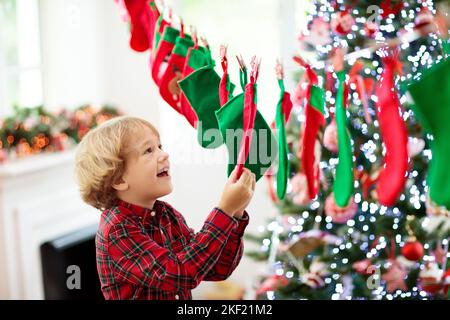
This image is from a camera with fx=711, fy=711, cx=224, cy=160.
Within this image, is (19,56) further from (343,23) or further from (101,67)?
(343,23)

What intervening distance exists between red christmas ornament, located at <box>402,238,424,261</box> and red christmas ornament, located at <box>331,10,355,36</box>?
555mm

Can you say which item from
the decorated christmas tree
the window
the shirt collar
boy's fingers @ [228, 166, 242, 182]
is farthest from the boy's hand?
the window

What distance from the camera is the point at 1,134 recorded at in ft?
7.89

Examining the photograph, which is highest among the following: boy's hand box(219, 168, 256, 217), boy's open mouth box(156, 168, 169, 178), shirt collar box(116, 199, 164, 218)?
boy's open mouth box(156, 168, 169, 178)

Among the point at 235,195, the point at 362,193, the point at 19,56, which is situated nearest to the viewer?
the point at 235,195

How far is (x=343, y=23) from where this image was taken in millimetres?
1714

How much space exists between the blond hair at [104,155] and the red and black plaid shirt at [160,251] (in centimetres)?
4

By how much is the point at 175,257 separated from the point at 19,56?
198 centimetres

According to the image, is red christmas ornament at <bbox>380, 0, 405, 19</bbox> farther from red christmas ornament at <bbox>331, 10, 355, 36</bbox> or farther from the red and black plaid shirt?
the red and black plaid shirt

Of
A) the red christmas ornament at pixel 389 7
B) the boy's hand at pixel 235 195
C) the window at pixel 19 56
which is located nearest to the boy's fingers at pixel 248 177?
the boy's hand at pixel 235 195

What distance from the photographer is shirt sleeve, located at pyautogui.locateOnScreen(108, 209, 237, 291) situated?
2.98ft

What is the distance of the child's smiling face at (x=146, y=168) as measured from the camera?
0.95 metres

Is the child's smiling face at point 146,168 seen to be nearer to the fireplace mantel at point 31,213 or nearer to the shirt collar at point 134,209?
A: the shirt collar at point 134,209

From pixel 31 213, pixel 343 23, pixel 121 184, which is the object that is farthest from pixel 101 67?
pixel 121 184
